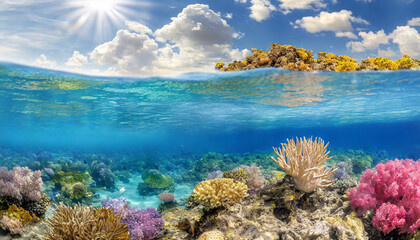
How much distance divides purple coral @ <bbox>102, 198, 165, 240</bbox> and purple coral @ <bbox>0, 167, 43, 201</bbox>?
239cm

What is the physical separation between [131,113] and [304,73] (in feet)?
66.8

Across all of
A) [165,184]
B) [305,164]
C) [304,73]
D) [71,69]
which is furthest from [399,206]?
[71,69]

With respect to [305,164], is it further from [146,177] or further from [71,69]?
[71,69]

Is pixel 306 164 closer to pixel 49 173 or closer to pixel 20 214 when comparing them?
pixel 20 214

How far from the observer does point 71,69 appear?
14.3 metres

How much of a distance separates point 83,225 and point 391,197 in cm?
636

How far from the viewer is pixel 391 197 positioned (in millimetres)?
5102

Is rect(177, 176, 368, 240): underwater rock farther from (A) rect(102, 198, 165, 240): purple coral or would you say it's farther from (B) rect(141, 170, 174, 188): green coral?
(B) rect(141, 170, 174, 188): green coral

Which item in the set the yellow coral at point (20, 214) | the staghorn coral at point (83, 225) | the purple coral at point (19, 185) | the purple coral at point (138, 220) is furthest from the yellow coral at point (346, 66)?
the yellow coral at point (20, 214)

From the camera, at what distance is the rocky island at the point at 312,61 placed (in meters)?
13.0

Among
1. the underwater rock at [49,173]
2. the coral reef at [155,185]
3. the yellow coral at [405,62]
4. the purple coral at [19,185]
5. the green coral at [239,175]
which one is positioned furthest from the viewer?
the coral reef at [155,185]

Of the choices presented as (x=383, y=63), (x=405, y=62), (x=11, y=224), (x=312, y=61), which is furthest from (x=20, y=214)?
(x=405, y=62)

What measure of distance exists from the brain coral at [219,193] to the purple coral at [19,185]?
4.71 metres

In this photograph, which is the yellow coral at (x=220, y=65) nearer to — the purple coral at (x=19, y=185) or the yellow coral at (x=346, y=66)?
the yellow coral at (x=346, y=66)
